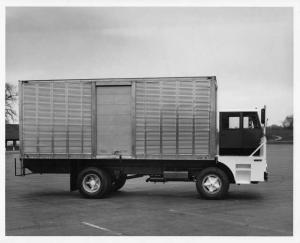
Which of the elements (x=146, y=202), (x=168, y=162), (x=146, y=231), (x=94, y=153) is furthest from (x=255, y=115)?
(x=146, y=231)

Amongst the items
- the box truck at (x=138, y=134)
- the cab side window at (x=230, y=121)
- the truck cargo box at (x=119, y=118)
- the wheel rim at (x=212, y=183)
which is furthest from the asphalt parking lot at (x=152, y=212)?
the cab side window at (x=230, y=121)

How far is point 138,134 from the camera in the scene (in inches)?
553

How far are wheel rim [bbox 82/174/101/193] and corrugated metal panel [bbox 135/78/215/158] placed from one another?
1515mm

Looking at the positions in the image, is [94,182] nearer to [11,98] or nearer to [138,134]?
[138,134]

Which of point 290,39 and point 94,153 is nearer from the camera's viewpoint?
point 290,39

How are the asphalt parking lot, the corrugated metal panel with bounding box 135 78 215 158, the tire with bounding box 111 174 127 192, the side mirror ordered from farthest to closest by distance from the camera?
the tire with bounding box 111 174 127 192, the corrugated metal panel with bounding box 135 78 215 158, the side mirror, the asphalt parking lot

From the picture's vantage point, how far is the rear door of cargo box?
1420cm

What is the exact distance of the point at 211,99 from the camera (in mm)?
13633

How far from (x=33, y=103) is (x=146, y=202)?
4657 mm

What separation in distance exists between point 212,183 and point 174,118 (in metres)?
2.20

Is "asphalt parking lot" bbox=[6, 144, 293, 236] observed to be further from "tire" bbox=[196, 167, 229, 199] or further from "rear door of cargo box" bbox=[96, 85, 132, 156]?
"rear door of cargo box" bbox=[96, 85, 132, 156]

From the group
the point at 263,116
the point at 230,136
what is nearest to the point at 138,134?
the point at 230,136

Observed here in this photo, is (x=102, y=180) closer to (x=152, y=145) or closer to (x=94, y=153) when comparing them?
(x=94, y=153)

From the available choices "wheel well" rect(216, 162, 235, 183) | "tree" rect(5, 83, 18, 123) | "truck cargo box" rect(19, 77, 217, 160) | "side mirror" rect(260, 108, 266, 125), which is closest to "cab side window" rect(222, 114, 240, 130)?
"truck cargo box" rect(19, 77, 217, 160)
